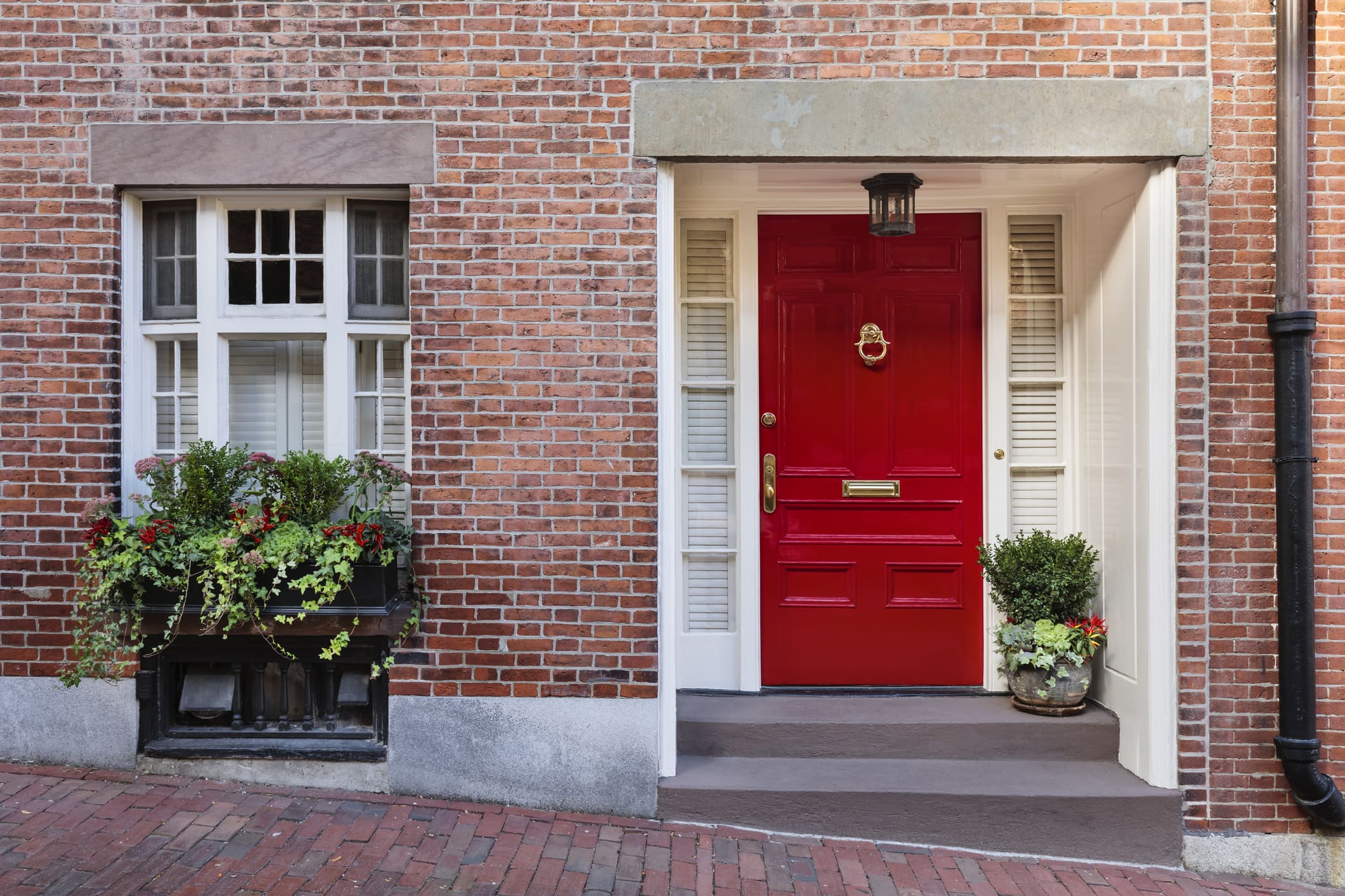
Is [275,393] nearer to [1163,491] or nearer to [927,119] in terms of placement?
[927,119]

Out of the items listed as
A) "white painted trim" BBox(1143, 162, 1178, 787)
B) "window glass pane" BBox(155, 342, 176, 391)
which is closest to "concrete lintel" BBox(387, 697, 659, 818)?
"window glass pane" BBox(155, 342, 176, 391)

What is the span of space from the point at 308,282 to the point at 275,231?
0.29 m

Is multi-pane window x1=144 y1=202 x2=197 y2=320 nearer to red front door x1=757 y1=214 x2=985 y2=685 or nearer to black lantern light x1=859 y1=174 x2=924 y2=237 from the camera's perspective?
red front door x1=757 y1=214 x2=985 y2=685

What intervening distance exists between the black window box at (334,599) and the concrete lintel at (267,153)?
5.85ft

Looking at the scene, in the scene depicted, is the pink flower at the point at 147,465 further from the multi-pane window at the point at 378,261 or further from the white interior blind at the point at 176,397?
the multi-pane window at the point at 378,261

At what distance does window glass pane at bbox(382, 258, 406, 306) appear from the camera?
14.6ft

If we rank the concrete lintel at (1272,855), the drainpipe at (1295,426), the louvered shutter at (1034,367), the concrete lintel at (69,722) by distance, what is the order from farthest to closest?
the louvered shutter at (1034,367)
the concrete lintel at (69,722)
the concrete lintel at (1272,855)
the drainpipe at (1295,426)

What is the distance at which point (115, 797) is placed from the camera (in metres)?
4.05

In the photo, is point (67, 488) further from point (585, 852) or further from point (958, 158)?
point (958, 158)

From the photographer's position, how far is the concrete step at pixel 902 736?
438cm

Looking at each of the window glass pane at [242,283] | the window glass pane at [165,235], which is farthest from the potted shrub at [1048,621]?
the window glass pane at [165,235]

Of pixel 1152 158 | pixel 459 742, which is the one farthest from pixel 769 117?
pixel 459 742

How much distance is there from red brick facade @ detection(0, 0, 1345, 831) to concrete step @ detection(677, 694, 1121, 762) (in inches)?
18.2

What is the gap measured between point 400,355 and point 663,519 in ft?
5.07
